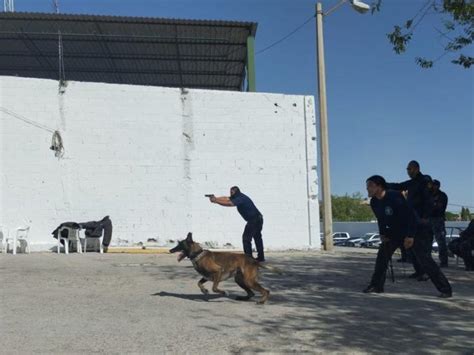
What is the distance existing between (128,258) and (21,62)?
13431 mm

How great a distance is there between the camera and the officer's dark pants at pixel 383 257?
7.88 m

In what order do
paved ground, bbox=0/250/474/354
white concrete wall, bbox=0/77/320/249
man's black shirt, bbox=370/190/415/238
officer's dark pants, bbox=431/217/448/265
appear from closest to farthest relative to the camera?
1. paved ground, bbox=0/250/474/354
2. man's black shirt, bbox=370/190/415/238
3. officer's dark pants, bbox=431/217/448/265
4. white concrete wall, bbox=0/77/320/249

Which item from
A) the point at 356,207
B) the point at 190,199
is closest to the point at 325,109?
the point at 190,199

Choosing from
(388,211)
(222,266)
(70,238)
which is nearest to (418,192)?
(388,211)

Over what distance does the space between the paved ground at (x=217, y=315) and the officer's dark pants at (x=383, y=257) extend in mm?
268

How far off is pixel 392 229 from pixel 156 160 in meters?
8.46

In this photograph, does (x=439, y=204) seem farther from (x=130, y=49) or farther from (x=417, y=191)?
(x=130, y=49)

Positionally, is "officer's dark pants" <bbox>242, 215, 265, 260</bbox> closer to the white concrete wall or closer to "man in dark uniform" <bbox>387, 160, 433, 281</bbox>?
"man in dark uniform" <bbox>387, 160, 433, 281</bbox>

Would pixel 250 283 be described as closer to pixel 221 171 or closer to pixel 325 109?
pixel 221 171

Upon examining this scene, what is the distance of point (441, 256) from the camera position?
37.9ft

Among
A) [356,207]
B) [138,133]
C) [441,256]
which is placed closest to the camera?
[441,256]

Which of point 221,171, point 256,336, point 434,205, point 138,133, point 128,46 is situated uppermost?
point 128,46

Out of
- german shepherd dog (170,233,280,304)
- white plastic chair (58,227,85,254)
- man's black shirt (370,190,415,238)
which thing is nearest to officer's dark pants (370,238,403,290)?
man's black shirt (370,190,415,238)

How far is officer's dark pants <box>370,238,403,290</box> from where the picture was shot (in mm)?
7875
